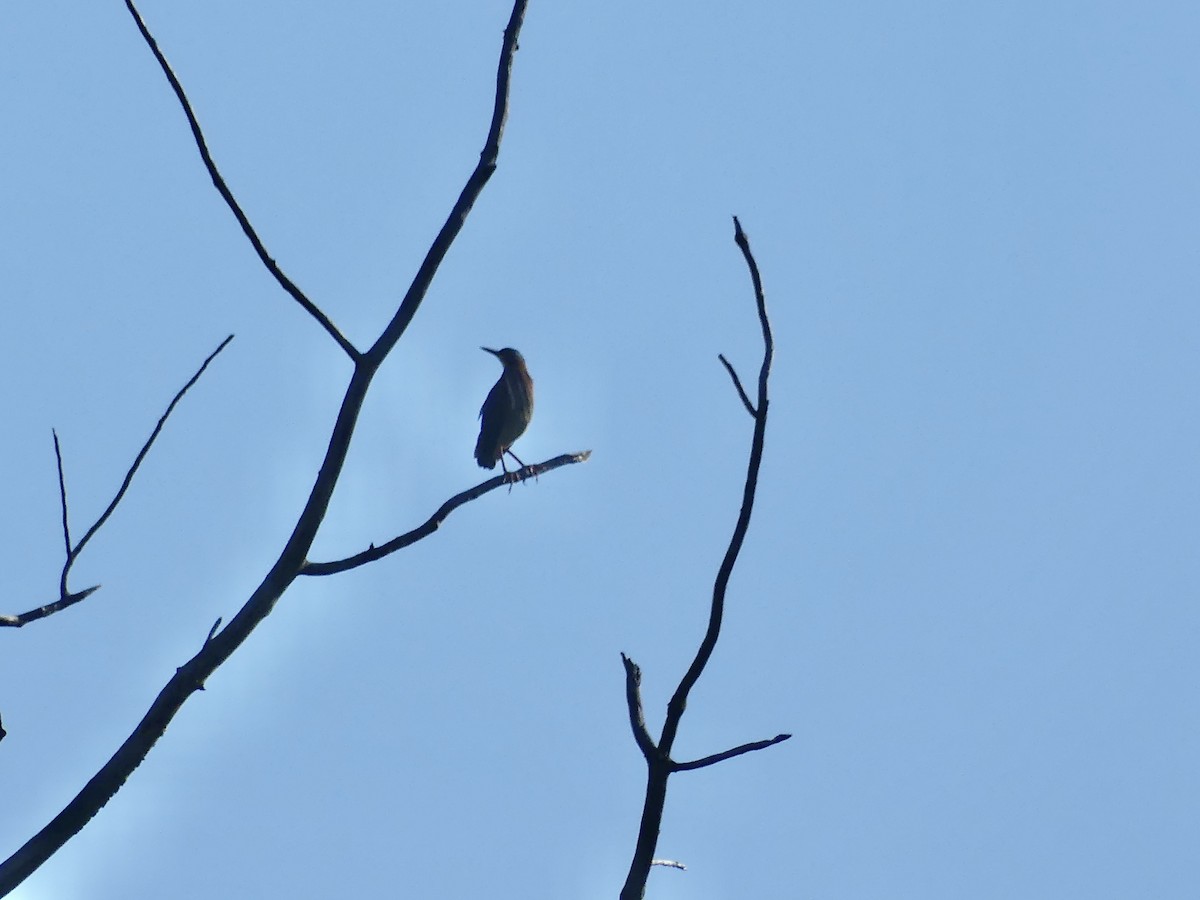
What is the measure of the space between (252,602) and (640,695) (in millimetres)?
1164

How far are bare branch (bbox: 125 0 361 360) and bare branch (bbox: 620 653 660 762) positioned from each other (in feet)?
3.77

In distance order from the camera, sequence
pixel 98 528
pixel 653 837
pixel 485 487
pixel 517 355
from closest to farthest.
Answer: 1. pixel 653 837
2. pixel 98 528
3. pixel 485 487
4. pixel 517 355

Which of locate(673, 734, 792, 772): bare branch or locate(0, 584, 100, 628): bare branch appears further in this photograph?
locate(0, 584, 100, 628): bare branch

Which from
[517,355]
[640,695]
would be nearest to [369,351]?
[640,695]

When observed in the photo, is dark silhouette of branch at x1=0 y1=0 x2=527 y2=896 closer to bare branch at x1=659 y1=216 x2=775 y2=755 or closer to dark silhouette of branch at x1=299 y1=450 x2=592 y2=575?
dark silhouette of branch at x1=299 y1=450 x2=592 y2=575

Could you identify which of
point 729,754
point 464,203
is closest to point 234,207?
point 464,203

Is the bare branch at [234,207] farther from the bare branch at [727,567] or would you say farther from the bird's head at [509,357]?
the bird's head at [509,357]

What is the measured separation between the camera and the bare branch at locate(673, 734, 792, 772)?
3.05 metres

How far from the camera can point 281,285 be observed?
12.1ft

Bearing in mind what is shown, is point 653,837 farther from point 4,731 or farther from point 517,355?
point 517,355

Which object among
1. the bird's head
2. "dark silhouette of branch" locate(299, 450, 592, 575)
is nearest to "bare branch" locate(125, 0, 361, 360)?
"dark silhouette of branch" locate(299, 450, 592, 575)

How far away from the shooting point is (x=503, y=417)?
10.3 m

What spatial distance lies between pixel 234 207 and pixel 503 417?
265 inches

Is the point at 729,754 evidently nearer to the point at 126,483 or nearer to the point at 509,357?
the point at 126,483
